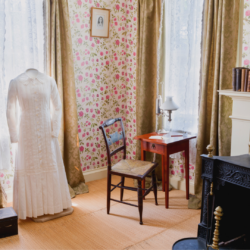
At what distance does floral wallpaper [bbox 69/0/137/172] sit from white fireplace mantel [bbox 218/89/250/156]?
5.17 feet

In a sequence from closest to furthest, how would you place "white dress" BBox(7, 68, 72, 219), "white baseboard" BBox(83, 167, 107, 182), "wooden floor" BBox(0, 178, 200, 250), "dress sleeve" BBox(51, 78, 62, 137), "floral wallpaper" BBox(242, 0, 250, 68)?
"wooden floor" BBox(0, 178, 200, 250)
"floral wallpaper" BBox(242, 0, 250, 68)
"white dress" BBox(7, 68, 72, 219)
"dress sleeve" BBox(51, 78, 62, 137)
"white baseboard" BBox(83, 167, 107, 182)

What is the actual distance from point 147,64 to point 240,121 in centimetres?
137

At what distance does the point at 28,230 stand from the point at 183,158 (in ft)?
5.84

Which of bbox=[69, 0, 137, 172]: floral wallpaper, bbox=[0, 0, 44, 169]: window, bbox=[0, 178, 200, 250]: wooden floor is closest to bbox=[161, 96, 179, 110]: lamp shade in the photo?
bbox=[69, 0, 137, 172]: floral wallpaper

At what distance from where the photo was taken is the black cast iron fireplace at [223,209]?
→ 230 centimetres

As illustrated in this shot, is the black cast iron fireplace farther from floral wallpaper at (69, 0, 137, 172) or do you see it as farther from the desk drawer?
floral wallpaper at (69, 0, 137, 172)

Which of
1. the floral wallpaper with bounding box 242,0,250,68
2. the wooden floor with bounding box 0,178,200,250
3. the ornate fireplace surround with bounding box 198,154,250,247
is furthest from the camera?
the floral wallpaper with bounding box 242,0,250,68

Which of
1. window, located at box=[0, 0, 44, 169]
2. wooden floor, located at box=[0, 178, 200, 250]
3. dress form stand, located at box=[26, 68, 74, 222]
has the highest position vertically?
window, located at box=[0, 0, 44, 169]

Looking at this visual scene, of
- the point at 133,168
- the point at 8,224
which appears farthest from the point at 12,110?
the point at 133,168

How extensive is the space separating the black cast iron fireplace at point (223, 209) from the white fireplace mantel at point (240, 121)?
34 centimetres

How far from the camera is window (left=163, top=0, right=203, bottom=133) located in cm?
321

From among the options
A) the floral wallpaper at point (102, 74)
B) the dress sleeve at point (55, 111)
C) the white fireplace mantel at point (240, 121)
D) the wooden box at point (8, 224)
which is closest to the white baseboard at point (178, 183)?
the floral wallpaper at point (102, 74)

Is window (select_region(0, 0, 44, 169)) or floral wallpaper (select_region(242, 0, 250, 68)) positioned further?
window (select_region(0, 0, 44, 169))

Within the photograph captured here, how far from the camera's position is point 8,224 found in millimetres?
2631
